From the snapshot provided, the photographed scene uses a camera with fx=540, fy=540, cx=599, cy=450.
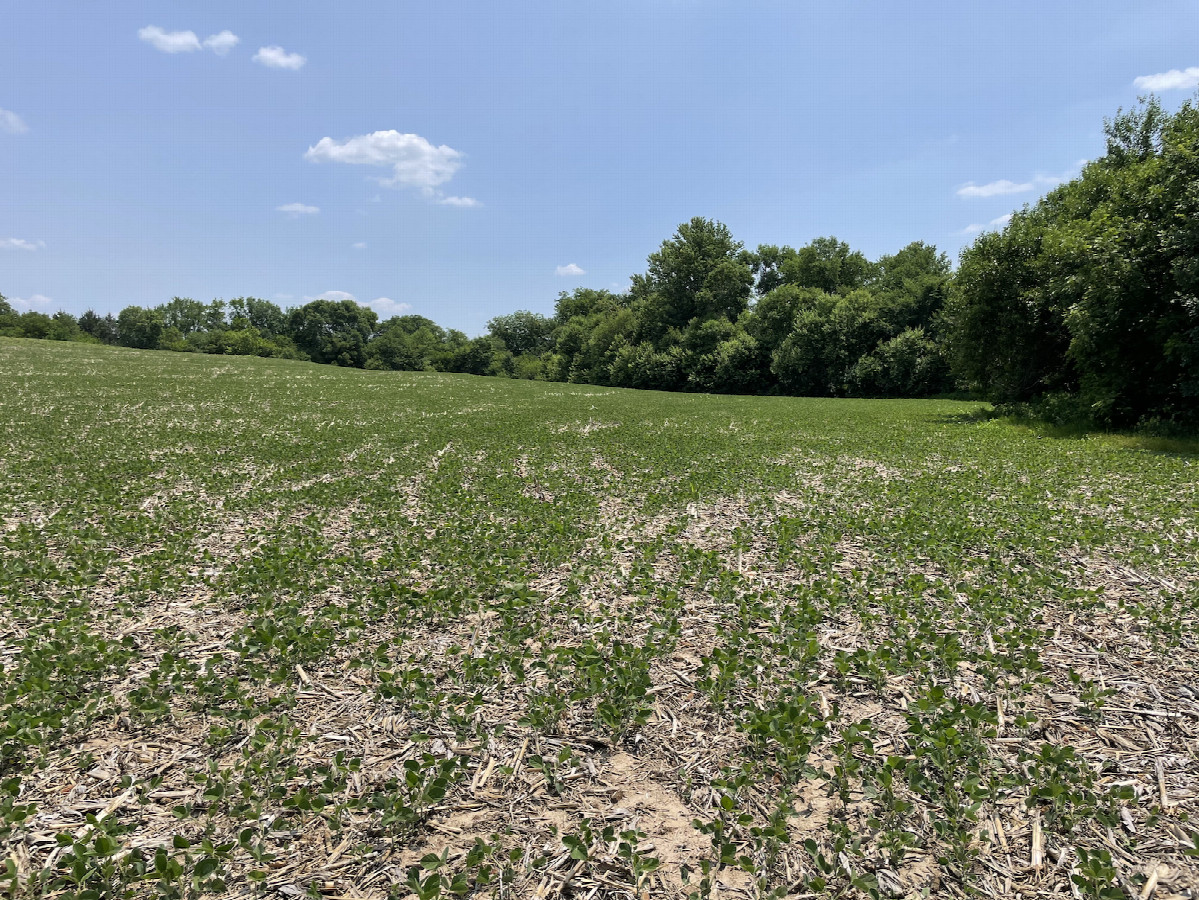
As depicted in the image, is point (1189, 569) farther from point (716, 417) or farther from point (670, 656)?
point (716, 417)

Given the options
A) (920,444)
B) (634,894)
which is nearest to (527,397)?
(920,444)

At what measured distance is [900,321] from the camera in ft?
161

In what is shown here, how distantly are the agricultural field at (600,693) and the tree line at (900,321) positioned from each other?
9295 mm

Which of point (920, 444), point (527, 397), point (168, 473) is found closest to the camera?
point (168, 473)

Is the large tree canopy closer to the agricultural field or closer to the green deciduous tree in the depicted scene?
the agricultural field

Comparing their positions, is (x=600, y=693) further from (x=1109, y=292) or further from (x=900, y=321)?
(x=900, y=321)

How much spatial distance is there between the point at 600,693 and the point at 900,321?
2126 inches

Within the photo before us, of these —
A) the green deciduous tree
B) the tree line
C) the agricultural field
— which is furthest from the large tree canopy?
the green deciduous tree

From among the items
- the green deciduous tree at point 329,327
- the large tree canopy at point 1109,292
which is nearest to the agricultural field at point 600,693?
the large tree canopy at point 1109,292

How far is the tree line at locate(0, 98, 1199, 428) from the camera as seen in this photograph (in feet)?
55.4

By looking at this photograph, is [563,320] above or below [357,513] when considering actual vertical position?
above

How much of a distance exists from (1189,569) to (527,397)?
33755 mm

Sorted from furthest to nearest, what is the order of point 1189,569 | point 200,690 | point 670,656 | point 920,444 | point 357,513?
point 920,444
point 357,513
point 1189,569
point 670,656
point 200,690

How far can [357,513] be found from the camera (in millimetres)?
9805
